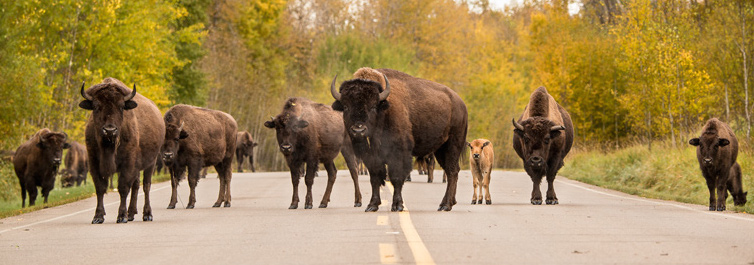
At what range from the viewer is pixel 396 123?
15.7m

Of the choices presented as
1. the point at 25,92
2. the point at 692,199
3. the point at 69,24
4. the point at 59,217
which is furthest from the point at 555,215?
the point at 69,24

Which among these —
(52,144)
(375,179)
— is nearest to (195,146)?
(375,179)

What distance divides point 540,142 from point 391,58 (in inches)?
1802

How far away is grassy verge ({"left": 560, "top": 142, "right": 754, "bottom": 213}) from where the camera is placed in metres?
22.6

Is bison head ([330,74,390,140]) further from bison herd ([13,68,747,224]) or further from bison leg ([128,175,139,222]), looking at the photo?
bison leg ([128,175,139,222])

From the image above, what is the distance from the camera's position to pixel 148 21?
4022 cm

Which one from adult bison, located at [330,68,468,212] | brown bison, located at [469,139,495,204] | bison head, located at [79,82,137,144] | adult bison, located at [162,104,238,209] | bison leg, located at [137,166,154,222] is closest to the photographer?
bison head, located at [79,82,137,144]

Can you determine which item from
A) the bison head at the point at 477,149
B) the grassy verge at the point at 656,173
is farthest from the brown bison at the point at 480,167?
the grassy verge at the point at 656,173

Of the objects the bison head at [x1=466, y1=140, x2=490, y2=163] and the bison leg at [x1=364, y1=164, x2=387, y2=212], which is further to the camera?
the bison head at [x1=466, y1=140, x2=490, y2=163]

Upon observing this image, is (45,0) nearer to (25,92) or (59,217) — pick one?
(25,92)

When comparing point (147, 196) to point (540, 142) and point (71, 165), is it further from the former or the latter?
point (71, 165)

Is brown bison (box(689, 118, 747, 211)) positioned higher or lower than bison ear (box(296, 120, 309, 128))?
lower

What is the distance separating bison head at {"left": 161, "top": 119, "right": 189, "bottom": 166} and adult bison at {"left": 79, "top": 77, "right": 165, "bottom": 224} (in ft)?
7.81

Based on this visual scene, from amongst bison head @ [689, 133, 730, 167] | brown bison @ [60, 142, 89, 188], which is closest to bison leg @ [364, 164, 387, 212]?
bison head @ [689, 133, 730, 167]
